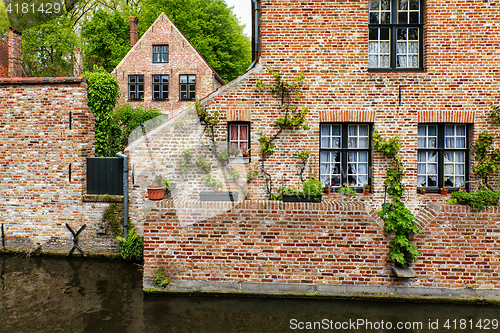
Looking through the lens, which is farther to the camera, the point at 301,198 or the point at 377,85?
the point at 377,85

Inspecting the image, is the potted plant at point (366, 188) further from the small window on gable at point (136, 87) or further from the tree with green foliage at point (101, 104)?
the small window on gable at point (136, 87)

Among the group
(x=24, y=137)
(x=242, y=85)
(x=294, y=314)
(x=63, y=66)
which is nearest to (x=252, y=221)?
(x=294, y=314)

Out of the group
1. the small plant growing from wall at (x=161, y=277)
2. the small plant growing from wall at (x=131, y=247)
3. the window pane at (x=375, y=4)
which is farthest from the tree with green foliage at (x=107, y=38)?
the small plant growing from wall at (x=161, y=277)

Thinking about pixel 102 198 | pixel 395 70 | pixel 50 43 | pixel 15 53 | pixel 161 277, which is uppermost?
pixel 50 43

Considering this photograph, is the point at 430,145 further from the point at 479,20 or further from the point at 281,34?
the point at 281,34

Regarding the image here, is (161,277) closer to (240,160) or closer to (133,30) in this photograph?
(240,160)

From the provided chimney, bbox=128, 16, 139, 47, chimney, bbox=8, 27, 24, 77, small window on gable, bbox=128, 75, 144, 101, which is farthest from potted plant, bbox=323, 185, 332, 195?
chimney, bbox=128, 16, 139, 47

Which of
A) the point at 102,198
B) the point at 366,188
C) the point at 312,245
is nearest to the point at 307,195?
the point at 312,245

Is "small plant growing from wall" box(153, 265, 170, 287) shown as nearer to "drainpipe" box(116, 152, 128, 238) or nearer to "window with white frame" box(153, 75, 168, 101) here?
"drainpipe" box(116, 152, 128, 238)

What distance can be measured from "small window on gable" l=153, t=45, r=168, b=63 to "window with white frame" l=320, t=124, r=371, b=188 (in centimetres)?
1631

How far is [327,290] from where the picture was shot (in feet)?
19.9

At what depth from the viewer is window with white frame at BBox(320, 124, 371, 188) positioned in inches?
288

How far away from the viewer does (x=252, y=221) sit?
6074 millimetres

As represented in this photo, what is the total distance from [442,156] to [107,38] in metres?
25.6
